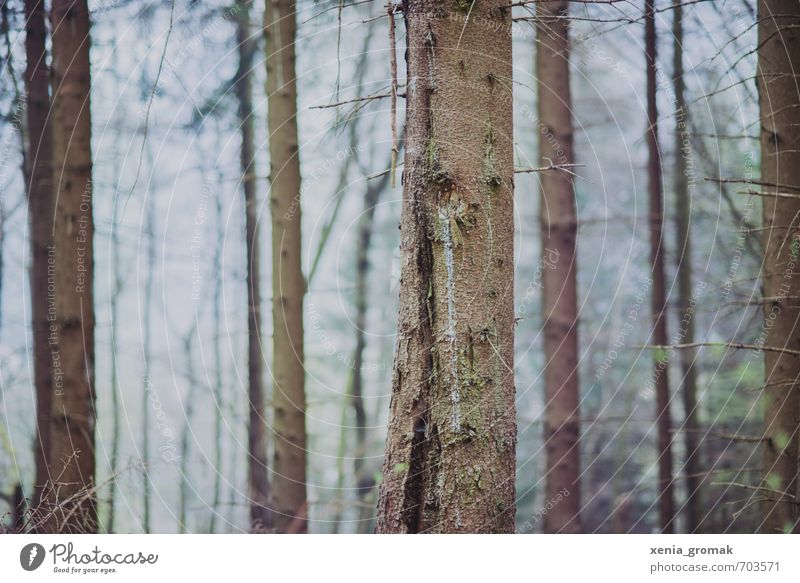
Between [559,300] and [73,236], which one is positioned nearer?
[73,236]

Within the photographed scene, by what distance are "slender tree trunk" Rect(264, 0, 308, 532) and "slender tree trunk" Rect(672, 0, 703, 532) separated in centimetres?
237

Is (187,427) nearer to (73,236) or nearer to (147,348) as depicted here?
(147,348)

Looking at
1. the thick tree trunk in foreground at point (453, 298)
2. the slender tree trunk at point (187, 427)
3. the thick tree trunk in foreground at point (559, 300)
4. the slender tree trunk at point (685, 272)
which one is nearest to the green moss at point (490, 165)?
the thick tree trunk in foreground at point (453, 298)

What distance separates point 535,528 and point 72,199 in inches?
167

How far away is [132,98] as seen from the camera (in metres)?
4.05

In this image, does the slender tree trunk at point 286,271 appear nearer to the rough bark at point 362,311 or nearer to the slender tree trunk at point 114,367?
the slender tree trunk at point 114,367

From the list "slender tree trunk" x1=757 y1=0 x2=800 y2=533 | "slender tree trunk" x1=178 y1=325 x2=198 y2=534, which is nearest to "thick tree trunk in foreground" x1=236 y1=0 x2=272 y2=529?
"slender tree trunk" x1=178 y1=325 x2=198 y2=534

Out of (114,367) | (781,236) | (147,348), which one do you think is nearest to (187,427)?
(147,348)

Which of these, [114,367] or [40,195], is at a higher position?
[40,195]

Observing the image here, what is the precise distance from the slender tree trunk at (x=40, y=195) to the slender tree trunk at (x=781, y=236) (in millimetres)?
3917

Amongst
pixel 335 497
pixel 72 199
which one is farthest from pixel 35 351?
pixel 335 497

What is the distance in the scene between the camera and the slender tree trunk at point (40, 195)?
3.59 meters

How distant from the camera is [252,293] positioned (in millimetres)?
5027

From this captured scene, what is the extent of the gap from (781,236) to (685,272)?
198cm
